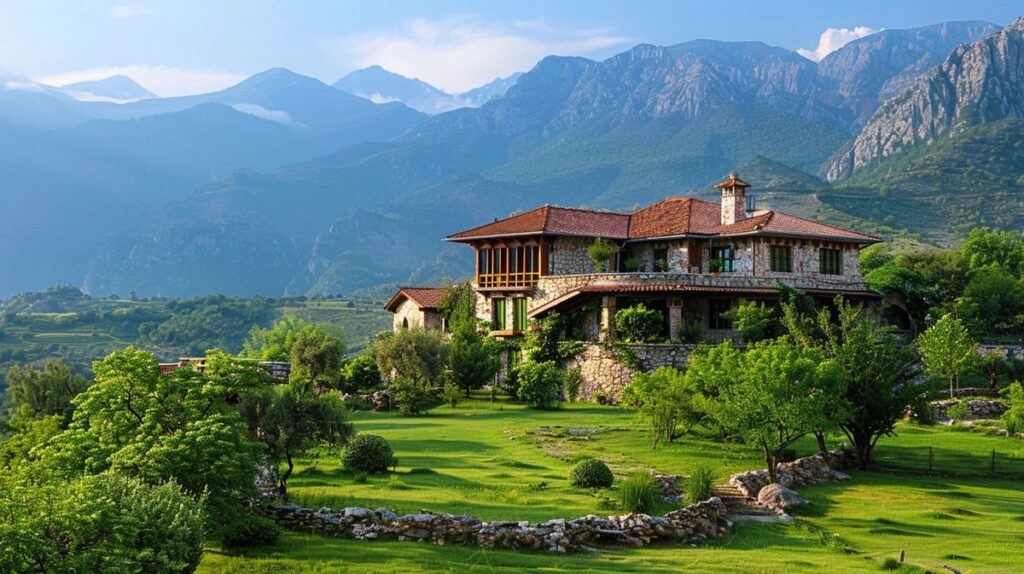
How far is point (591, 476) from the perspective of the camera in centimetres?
2461

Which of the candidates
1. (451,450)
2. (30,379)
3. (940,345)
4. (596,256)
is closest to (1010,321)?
(940,345)

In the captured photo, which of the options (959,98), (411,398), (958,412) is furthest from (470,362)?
(959,98)

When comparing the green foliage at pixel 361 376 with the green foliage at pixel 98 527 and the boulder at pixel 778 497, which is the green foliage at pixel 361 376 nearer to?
the boulder at pixel 778 497

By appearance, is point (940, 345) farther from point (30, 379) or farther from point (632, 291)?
point (30, 379)

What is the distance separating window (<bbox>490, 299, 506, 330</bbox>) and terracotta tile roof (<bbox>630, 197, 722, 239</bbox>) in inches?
346

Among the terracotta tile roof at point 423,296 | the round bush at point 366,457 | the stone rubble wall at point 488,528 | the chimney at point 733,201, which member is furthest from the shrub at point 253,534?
the chimney at point 733,201

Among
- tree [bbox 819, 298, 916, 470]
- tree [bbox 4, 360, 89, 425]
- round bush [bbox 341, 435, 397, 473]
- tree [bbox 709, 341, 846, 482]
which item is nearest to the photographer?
round bush [bbox 341, 435, 397, 473]

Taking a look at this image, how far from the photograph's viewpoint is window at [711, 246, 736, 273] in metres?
52.6

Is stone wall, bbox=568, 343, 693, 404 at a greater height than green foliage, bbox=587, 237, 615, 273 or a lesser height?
lesser

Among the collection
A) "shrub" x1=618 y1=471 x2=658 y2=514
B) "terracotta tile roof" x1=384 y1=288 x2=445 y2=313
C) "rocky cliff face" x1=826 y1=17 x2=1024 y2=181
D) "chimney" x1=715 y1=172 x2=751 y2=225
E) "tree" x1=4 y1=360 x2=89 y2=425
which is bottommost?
"shrub" x1=618 y1=471 x2=658 y2=514

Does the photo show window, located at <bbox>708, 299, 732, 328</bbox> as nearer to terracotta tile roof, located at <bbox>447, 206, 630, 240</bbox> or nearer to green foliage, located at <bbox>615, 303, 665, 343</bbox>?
green foliage, located at <bbox>615, 303, 665, 343</bbox>

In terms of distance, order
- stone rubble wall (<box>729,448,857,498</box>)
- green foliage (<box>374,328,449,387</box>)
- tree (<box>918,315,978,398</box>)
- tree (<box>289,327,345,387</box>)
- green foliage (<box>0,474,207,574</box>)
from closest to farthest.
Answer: green foliage (<box>0,474,207,574</box>) < stone rubble wall (<box>729,448,857,498</box>) < tree (<box>918,315,978,398</box>) < green foliage (<box>374,328,449,387</box>) < tree (<box>289,327,345,387</box>)

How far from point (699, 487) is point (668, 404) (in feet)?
25.2

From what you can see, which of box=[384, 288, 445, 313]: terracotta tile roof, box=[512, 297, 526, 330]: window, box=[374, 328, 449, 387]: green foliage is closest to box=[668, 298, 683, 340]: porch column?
box=[512, 297, 526, 330]: window
